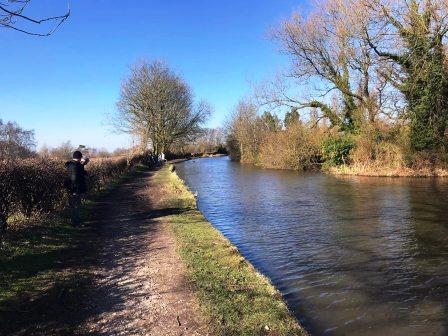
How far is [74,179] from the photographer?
10953 millimetres

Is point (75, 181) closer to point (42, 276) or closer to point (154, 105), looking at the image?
point (42, 276)

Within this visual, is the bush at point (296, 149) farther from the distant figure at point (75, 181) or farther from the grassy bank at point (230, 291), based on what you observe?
the grassy bank at point (230, 291)

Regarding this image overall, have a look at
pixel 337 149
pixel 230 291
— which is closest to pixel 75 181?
pixel 230 291

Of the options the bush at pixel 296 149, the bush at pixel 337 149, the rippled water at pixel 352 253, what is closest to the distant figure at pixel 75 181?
the rippled water at pixel 352 253

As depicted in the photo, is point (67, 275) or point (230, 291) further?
point (67, 275)

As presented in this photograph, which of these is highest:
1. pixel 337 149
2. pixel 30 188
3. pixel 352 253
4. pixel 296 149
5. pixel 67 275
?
pixel 296 149

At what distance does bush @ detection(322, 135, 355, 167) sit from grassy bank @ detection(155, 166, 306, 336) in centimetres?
2439

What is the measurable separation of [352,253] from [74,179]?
23.8ft

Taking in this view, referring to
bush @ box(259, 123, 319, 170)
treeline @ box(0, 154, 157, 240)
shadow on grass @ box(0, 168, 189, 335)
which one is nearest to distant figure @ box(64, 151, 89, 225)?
treeline @ box(0, 154, 157, 240)

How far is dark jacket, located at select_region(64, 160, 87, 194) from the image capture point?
1092 cm

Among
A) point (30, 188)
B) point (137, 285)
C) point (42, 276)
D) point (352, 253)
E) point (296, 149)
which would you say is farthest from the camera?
point (296, 149)

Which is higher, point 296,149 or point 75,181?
point 296,149

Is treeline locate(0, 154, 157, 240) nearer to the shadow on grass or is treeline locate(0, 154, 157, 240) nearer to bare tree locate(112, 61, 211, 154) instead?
the shadow on grass

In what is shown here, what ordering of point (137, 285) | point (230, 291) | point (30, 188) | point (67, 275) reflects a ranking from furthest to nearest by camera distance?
point (30, 188) → point (67, 275) → point (137, 285) → point (230, 291)
